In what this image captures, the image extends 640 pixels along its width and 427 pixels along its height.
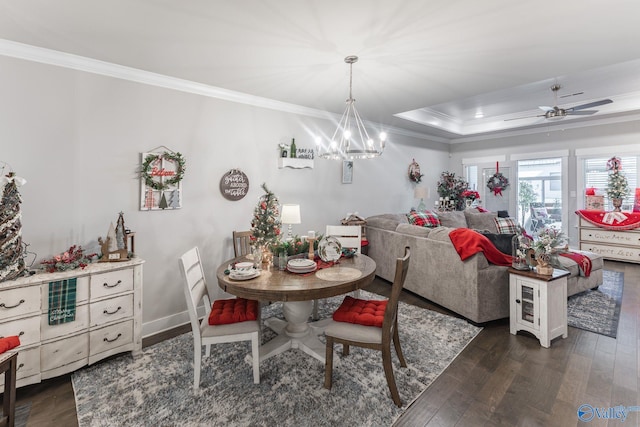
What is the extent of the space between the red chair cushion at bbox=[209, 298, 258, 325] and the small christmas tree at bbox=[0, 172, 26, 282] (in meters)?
1.41

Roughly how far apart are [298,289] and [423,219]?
3.65 m

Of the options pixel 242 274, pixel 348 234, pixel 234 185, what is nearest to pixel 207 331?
pixel 242 274

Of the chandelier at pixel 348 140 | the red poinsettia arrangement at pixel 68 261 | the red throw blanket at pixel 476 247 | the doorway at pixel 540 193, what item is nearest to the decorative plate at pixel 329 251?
the chandelier at pixel 348 140

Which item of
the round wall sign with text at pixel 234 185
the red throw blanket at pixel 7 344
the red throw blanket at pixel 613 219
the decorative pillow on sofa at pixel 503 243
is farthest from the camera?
the red throw blanket at pixel 613 219

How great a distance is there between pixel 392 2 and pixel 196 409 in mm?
2987

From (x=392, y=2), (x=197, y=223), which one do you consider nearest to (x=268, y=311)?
(x=197, y=223)

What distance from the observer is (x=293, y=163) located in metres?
4.12

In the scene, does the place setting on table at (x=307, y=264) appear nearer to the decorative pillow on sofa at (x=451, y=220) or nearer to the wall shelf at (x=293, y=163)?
the wall shelf at (x=293, y=163)

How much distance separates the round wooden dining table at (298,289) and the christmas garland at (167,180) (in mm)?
1165

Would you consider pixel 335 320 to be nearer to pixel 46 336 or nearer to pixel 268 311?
pixel 268 311

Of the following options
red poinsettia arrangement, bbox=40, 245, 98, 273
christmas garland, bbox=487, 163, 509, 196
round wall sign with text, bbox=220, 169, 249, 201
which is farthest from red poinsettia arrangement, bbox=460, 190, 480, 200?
red poinsettia arrangement, bbox=40, 245, 98, 273

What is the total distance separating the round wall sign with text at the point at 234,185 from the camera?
3.54 meters

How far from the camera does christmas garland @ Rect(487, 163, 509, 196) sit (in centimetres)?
694

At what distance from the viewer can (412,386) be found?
2.12m
